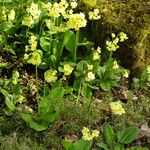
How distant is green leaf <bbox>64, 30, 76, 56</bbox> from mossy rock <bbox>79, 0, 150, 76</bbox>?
31 cm

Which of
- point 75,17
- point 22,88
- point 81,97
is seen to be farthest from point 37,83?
point 75,17

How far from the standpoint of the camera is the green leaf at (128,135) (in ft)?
14.7

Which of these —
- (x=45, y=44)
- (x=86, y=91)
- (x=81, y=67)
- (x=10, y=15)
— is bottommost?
(x=86, y=91)

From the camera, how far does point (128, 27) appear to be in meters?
5.32

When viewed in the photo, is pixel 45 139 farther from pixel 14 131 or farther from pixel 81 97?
pixel 81 97

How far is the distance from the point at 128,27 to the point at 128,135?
1352 millimetres

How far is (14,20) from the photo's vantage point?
5398mm

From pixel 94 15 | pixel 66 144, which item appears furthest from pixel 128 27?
pixel 66 144

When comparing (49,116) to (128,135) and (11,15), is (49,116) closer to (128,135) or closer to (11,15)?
(128,135)

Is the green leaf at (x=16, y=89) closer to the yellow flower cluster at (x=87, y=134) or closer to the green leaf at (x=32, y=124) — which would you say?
the green leaf at (x=32, y=124)

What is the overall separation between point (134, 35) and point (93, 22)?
0.49 meters

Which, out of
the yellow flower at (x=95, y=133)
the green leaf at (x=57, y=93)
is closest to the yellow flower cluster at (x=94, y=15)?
the green leaf at (x=57, y=93)

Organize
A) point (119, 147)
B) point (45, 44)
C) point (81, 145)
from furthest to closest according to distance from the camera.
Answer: point (45, 44), point (119, 147), point (81, 145)

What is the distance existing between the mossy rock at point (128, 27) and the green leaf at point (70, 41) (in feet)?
1.00
